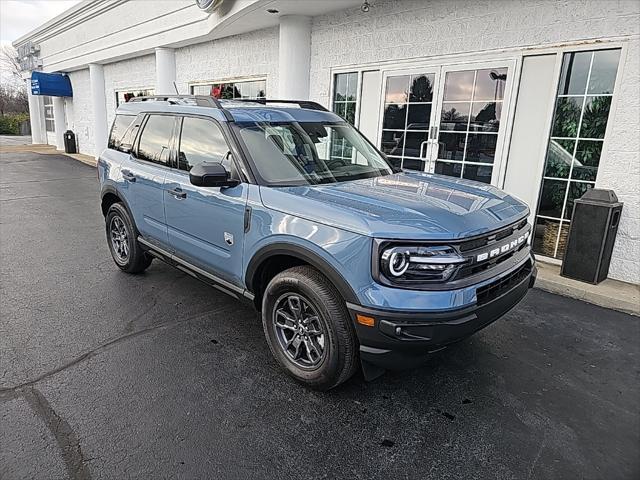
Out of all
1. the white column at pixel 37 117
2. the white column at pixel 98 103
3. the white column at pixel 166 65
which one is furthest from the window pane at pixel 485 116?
the white column at pixel 37 117

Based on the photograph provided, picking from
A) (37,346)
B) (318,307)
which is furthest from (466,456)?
(37,346)

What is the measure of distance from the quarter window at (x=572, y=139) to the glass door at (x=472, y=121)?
0.69 meters

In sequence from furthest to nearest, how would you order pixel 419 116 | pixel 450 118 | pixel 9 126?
pixel 9 126 < pixel 419 116 < pixel 450 118

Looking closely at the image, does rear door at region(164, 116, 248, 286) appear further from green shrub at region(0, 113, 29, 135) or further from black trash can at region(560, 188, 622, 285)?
green shrub at region(0, 113, 29, 135)

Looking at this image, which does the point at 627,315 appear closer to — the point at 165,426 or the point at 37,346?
the point at 165,426

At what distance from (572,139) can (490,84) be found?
136 centimetres

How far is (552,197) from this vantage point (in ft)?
19.1

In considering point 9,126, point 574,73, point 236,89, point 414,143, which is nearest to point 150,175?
point 414,143

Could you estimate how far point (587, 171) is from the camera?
5.45 meters

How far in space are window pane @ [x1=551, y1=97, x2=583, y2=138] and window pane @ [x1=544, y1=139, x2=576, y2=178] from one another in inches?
4.1

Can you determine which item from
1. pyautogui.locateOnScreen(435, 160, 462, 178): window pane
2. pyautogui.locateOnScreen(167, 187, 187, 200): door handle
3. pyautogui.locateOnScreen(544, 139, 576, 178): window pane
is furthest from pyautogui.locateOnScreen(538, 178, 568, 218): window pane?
pyautogui.locateOnScreen(167, 187, 187, 200): door handle

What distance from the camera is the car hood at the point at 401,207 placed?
2525 millimetres

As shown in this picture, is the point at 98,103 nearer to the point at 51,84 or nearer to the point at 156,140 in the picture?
the point at 51,84

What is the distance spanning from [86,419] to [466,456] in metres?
2.25
